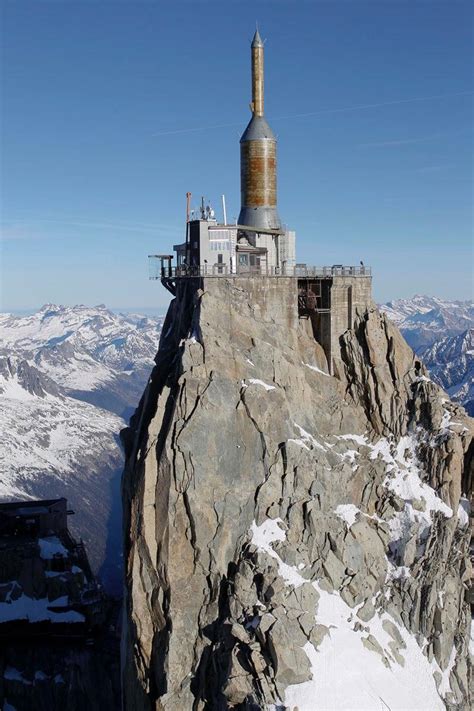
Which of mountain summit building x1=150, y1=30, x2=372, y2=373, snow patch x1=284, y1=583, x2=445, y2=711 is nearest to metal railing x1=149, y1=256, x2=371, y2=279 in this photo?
mountain summit building x1=150, y1=30, x2=372, y2=373

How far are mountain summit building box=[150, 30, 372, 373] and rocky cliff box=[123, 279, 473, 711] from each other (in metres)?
Answer: 2.20

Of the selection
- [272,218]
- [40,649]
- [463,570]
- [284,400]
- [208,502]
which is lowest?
[40,649]

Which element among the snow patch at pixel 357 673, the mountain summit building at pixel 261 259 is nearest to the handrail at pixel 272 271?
the mountain summit building at pixel 261 259

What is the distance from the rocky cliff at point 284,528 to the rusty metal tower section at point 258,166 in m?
12.5

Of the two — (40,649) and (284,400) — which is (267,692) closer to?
(284,400)

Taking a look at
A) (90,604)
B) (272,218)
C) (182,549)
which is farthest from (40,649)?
(272,218)

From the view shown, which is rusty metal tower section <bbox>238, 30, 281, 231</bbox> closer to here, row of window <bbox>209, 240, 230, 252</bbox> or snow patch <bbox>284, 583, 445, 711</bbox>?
row of window <bbox>209, 240, 230, 252</bbox>

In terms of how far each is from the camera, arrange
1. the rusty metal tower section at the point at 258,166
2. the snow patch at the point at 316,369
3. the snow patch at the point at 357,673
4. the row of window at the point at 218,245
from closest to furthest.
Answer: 1. the snow patch at the point at 357,673
2. the snow patch at the point at 316,369
3. the row of window at the point at 218,245
4. the rusty metal tower section at the point at 258,166

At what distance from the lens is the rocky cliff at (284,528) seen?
6059 cm

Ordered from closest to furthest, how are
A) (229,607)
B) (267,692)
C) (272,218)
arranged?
(267,692)
(229,607)
(272,218)

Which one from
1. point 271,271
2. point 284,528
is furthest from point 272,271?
point 284,528

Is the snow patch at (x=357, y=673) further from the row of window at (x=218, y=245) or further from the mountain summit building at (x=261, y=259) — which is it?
the row of window at (x=218, y=245)

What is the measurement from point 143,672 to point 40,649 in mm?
42324

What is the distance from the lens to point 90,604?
104625 mm
